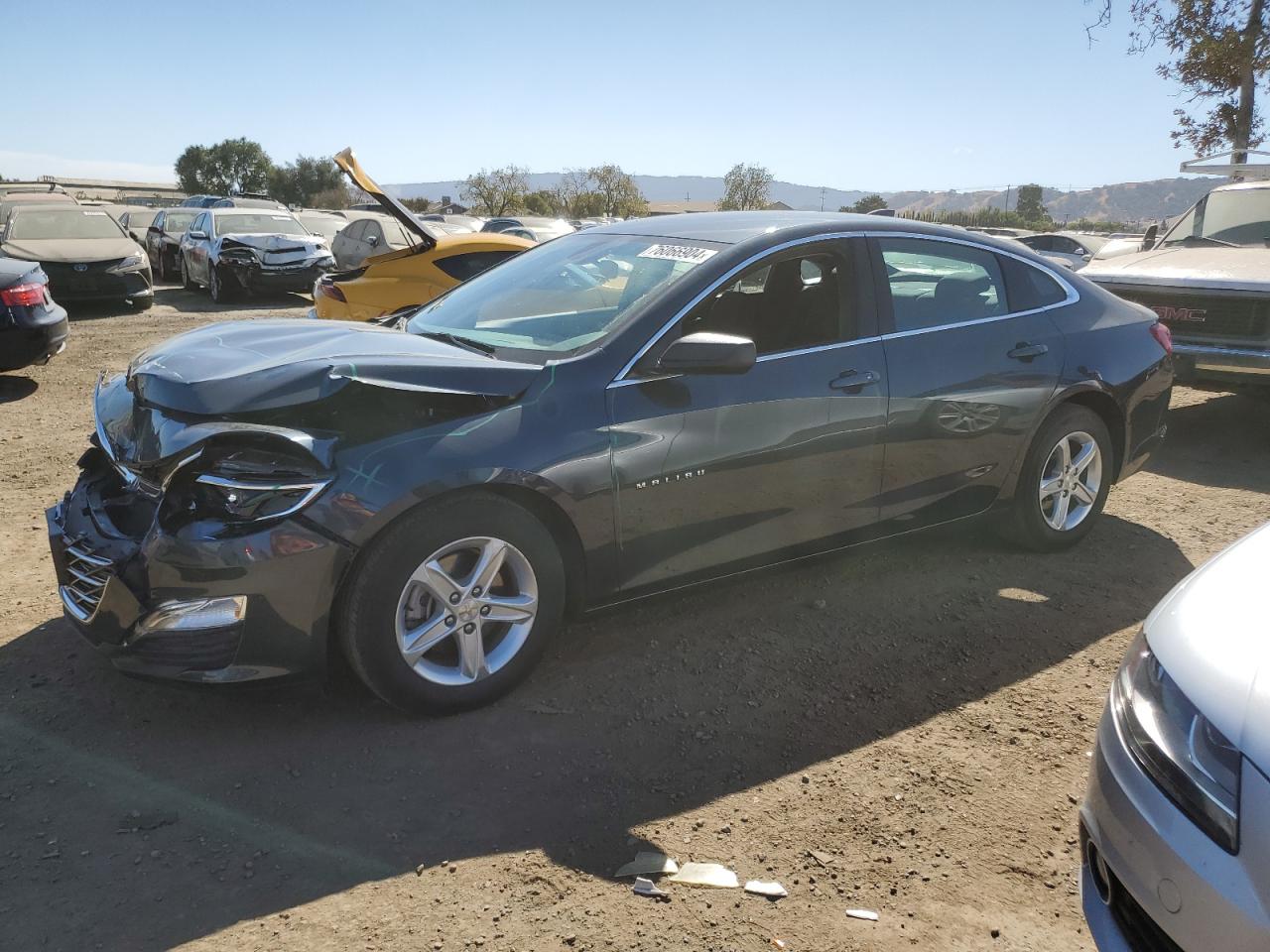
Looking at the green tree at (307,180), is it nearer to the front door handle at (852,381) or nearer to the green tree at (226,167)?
the green tree at (226,167)

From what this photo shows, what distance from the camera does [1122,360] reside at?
16.1ft

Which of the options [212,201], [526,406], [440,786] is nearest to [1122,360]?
[526,406]

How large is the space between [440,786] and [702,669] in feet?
3.80

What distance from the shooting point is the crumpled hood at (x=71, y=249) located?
12.8 m

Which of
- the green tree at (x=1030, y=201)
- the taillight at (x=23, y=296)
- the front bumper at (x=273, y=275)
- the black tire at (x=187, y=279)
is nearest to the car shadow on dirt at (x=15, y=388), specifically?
the taillight at (x=23, y=296)

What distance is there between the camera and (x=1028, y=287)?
4.69 metres

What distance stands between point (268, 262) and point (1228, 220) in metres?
12.8

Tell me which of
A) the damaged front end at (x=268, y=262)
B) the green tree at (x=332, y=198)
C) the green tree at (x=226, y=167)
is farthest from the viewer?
the green tree at (x=226, y=167)

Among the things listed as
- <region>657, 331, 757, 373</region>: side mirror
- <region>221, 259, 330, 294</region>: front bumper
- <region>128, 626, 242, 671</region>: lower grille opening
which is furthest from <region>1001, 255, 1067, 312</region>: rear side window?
<region>221, 259, 330, 294</region>: front bumper

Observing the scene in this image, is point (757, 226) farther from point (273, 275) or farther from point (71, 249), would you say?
point (273, 275)

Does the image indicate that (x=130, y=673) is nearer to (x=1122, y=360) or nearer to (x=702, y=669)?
(x=702, y=669)

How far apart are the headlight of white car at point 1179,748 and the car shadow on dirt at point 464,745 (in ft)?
3.06

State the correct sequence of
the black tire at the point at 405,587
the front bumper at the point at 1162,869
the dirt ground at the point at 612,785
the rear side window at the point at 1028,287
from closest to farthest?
the front bumper at the point at 1162,869
the dirt ground at the point at 612,785
the black tire at the point at 405,587
the rear side window at the point at 1028,287

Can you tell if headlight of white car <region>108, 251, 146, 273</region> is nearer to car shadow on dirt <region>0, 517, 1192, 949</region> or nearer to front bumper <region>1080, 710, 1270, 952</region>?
car shadow on dirt <region>0, 517, 1192, 949</region>
